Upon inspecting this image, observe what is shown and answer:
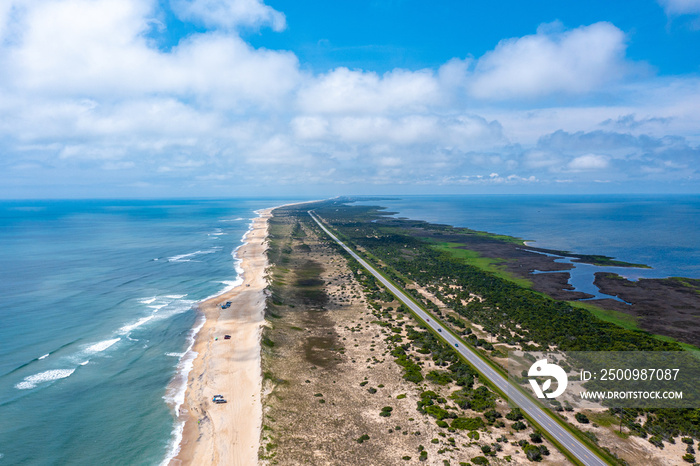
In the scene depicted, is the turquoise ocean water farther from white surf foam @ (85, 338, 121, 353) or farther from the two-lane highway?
the two-lane highway

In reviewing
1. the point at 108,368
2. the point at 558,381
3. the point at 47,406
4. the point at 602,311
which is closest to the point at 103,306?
the point at 108,368

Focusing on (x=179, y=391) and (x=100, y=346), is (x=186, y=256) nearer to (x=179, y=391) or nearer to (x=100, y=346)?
(x=100, y=346)

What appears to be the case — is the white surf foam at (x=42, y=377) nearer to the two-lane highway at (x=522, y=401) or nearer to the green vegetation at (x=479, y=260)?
the two-lane highway at (x=522, y=401)

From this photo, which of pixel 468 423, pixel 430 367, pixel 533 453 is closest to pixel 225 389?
pixel 430 367

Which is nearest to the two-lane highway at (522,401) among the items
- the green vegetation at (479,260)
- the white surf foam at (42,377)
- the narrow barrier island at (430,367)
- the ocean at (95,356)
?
the narrow barrier island at (430,367)

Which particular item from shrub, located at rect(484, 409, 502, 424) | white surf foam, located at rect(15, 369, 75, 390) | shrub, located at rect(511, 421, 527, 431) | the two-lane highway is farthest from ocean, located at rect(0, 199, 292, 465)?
the two-lane highway

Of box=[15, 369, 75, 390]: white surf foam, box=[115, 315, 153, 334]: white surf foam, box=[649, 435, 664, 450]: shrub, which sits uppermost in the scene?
box=[115, 315, 153, 334]: white surf foam

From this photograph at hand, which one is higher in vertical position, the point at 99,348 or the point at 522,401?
the point at 99,348
